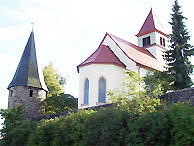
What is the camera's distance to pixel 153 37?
1264 inches

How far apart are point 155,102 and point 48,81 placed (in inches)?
916

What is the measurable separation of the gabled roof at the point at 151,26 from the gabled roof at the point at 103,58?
1037 cm

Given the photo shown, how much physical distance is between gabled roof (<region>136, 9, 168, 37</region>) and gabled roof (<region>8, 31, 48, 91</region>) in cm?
1392

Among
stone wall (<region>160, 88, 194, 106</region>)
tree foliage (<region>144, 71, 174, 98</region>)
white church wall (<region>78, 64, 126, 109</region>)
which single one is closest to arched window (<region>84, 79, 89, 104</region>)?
white church wall (<region>78, 64, 126, 109</region>)

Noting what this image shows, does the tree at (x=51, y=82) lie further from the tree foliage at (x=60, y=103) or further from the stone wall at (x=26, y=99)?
the stone wall at (x=26, y=99)

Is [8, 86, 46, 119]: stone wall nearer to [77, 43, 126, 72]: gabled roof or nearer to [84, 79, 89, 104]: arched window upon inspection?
[84, 79, 89, 104]: arched window

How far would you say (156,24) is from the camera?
33500 millimetres

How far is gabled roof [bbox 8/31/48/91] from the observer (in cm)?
2195

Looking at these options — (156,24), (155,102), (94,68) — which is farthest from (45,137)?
(156,24)

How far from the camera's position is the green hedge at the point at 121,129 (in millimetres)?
7906

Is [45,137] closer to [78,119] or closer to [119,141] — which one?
[78,119]

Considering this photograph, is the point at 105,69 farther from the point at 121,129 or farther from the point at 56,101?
the point at 121,129

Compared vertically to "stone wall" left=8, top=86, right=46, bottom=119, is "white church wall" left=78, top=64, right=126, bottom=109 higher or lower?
higher

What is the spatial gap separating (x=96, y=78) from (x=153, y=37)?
1327 centimetres
